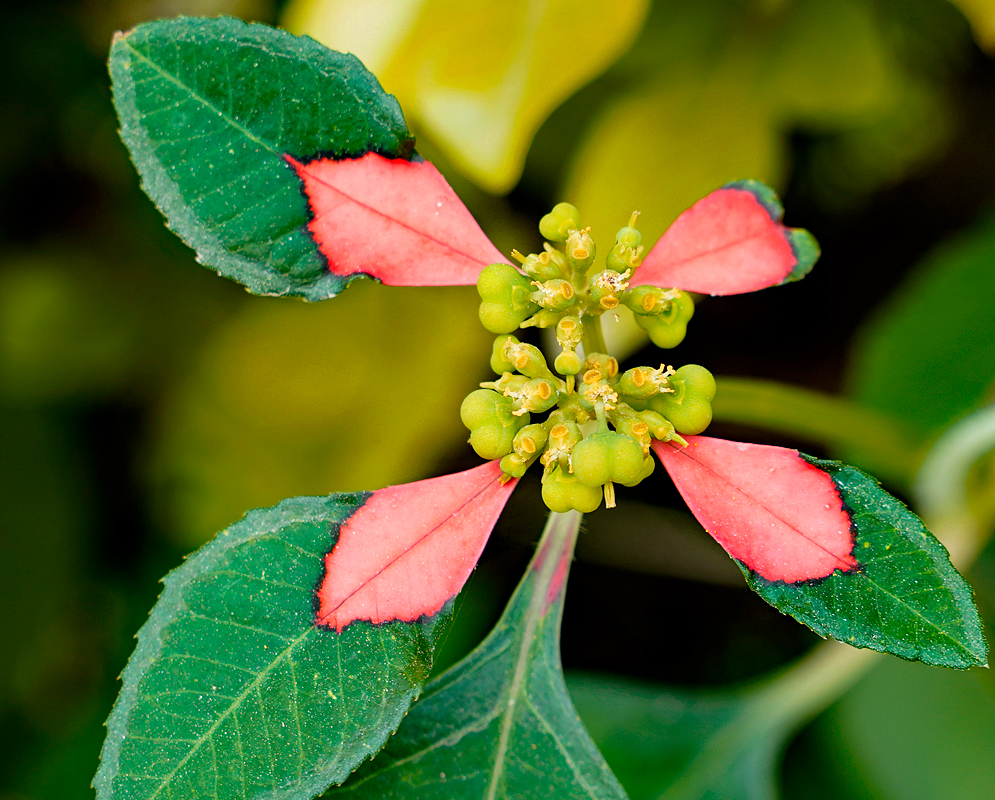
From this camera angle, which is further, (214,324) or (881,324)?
(214,324)

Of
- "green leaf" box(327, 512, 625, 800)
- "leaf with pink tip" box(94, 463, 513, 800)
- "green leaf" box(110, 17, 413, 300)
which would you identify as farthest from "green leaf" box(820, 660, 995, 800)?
"green leaf" box(110, 17, 413, 300)

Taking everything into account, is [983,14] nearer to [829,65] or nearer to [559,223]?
[829,65]

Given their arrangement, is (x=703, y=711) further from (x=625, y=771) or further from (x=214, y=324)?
(x=214, y=324)

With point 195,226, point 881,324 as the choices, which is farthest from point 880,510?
point 881,324

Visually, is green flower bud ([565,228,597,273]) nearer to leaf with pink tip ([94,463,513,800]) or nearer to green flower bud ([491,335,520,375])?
green flower bud ([491,335,520,375])

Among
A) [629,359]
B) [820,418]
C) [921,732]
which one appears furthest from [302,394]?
A: [921,732]

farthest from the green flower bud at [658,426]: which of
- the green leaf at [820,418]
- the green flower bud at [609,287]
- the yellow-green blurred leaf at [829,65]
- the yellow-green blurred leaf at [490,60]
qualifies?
the yellow-green blurred leaf at [829,65]
